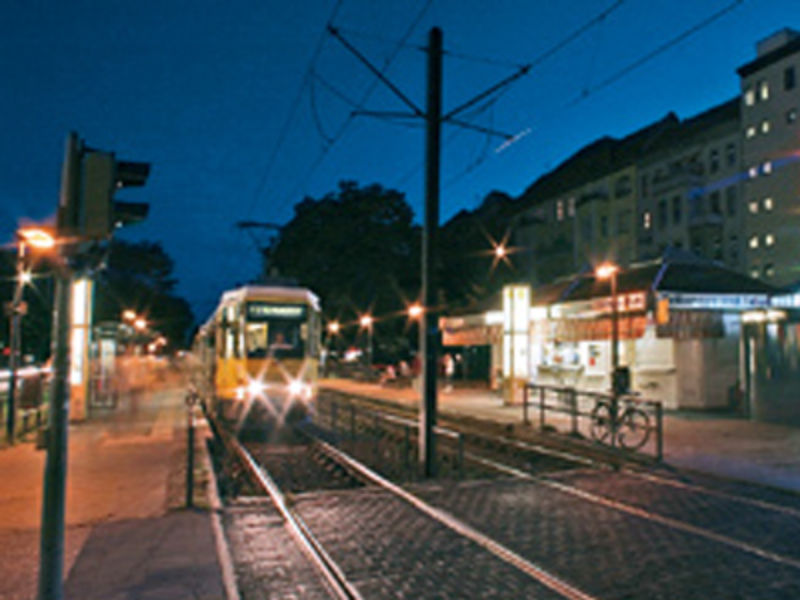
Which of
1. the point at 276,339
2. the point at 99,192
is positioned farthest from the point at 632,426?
the point at 99,192

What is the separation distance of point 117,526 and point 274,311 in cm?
1038

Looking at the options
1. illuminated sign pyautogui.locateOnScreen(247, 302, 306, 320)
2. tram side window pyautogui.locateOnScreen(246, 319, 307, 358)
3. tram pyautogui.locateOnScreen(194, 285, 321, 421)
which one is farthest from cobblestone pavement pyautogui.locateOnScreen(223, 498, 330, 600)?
illuminated sign pyautogui.locateOnScreen(247, 302, 306, 320)

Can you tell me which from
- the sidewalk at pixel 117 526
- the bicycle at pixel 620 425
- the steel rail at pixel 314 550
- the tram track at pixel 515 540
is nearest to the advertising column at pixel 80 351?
the sidewalk at pixel 117 526

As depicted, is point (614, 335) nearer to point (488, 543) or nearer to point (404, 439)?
point (404, 439)

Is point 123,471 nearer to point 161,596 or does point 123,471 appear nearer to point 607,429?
point 161,596

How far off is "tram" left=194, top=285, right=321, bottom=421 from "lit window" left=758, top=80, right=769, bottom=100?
1136 inches

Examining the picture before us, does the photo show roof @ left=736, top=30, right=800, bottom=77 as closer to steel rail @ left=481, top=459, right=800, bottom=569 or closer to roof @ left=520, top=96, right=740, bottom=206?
roof @ left=520, top=96, right=740, bottom=206

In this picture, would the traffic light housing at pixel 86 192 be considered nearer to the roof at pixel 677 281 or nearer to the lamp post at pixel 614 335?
the lamp post at pixel 614 335

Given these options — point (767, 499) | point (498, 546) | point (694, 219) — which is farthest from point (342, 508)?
point (694, 219)

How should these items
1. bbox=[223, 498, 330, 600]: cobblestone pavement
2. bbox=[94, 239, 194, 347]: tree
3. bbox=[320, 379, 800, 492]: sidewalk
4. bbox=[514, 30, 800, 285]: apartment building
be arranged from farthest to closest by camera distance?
bbox=[94, 239, 194, 347]: tree < bbox=[514, 30, 800, 285]: apartment building < bbox=[320, 379, 800, 492]: sidewalk < bbox=[223, 498, 330, 600]: cobblestone pavement

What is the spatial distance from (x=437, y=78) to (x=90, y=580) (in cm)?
852

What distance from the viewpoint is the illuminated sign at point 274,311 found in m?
17.6

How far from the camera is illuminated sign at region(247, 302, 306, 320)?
17609 mm

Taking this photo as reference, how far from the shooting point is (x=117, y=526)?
7.68 meters
